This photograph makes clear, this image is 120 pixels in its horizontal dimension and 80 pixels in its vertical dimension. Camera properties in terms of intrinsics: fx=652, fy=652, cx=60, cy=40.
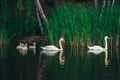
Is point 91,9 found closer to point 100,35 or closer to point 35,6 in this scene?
point 100,35

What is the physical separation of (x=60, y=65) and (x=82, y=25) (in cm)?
859

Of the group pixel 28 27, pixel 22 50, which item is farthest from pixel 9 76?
pixel 28 27

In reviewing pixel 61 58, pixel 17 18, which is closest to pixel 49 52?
pixel 61 58

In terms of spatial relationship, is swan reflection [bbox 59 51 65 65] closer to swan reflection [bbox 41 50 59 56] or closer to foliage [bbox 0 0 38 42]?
swan reflection [bbox 41 50 59 56]

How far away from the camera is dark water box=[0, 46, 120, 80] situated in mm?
23067

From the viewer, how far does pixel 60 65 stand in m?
26.4

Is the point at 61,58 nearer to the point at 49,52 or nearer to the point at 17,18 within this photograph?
the point at 49,52

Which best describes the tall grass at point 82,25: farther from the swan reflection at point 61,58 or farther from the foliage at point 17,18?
the foliage at point 17,18

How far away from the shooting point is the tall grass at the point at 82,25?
113 ft

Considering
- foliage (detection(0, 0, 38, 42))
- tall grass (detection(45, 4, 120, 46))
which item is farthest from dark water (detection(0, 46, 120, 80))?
foliage (detection(0, 0, 38, 42))

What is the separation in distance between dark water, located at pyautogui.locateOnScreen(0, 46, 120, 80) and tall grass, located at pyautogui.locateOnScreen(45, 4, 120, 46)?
142 cm

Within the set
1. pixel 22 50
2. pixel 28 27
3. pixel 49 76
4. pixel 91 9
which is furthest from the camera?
pixel 28 27

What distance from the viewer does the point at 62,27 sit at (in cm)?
3525

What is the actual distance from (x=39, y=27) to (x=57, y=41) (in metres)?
4.27
